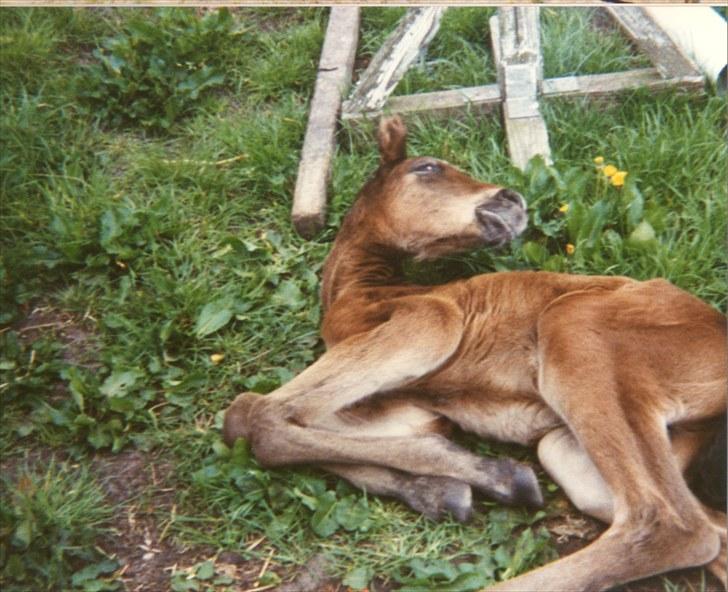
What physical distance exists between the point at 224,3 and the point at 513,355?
97 cm

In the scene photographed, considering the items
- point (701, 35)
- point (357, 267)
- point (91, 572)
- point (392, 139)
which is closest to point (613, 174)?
point (701, 35)

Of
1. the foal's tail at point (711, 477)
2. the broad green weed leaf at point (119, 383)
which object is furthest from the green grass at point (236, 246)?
the foal's tail at point (711, 477)

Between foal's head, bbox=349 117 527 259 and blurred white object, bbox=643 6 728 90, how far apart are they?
472 millimetres

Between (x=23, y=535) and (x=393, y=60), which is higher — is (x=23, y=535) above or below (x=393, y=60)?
below

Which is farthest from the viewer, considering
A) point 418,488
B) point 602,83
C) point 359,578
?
point 602,83

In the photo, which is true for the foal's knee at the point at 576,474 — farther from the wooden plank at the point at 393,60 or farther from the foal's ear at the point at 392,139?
the wooden plank at the point at 393,60

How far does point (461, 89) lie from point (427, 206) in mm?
267

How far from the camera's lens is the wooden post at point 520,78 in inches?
95.8

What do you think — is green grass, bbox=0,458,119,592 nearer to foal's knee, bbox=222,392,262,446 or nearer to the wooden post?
foal's knee, bbox=222,392,262,446

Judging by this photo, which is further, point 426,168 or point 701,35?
point 426,168

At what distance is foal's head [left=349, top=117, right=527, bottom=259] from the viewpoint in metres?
2.44

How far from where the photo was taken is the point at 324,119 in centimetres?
248

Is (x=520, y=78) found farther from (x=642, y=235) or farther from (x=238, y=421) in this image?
(x=238, y=421)

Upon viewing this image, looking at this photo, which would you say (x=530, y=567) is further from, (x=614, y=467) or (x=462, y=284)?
(x=462, y=284)
